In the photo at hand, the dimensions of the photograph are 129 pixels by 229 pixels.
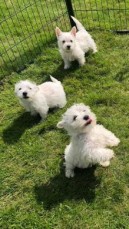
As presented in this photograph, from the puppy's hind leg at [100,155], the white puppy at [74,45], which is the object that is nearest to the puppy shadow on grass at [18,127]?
the white puppy at [74,45]

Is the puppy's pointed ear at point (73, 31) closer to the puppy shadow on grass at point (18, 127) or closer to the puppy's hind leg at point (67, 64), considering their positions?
the puppy's hind leg at point (67, 64)

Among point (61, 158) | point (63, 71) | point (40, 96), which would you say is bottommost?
point (63, 71)

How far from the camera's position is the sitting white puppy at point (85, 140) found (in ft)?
13.7

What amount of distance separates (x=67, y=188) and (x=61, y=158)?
1.68ft

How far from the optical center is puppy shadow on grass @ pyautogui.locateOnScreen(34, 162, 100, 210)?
4416mm

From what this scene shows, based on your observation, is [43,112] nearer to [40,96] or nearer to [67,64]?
[40,96]

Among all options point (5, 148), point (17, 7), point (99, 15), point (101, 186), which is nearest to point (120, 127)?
point (101, 186)

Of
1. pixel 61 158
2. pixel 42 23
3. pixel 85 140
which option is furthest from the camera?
pixel 42 23

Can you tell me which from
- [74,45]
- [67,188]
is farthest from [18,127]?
[74,45]

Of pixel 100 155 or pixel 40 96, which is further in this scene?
pixel 40 96

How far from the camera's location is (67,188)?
454 cm

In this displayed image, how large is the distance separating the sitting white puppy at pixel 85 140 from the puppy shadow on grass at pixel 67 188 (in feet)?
0.54

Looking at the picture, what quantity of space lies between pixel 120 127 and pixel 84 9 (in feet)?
12.3

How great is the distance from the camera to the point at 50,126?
5.47 m
